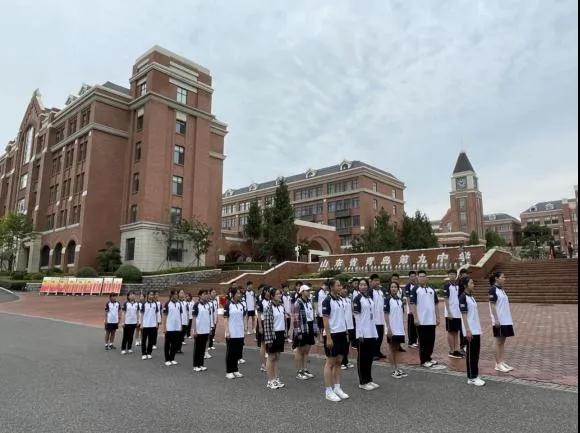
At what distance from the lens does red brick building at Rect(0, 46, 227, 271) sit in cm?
3941

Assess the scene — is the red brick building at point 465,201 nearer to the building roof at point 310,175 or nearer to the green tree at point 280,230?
the building roof at point 310,175

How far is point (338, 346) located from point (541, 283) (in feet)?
64.8

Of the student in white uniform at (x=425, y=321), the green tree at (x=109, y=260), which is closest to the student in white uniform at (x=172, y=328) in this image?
the student in white uniform at (x=425, y=321)

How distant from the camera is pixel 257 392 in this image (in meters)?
7.26

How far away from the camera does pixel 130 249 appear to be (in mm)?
39438

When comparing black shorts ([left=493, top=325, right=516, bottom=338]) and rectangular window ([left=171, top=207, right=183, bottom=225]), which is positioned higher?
rectangular window ([left=171, top=207, right=183, bottom=225])

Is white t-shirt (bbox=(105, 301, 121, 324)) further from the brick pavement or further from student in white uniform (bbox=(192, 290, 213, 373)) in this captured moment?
student in white uniform (bbox=(192, 290, 213, 373))

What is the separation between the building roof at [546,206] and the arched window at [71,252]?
113m

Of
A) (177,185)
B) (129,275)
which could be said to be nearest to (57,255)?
(177,185)

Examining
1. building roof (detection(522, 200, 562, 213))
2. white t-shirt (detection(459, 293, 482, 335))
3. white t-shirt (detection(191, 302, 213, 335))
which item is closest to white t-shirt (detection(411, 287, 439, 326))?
white t-shirt (detection(459, 293, 482, 335))

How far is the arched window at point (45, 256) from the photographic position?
45194 mm

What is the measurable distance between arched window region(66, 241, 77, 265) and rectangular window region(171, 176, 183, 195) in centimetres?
1013

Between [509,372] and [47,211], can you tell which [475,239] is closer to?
[47,211]

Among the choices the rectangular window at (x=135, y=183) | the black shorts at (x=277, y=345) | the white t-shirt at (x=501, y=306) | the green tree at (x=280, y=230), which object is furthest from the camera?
the green tree at (x=280, y=230)
